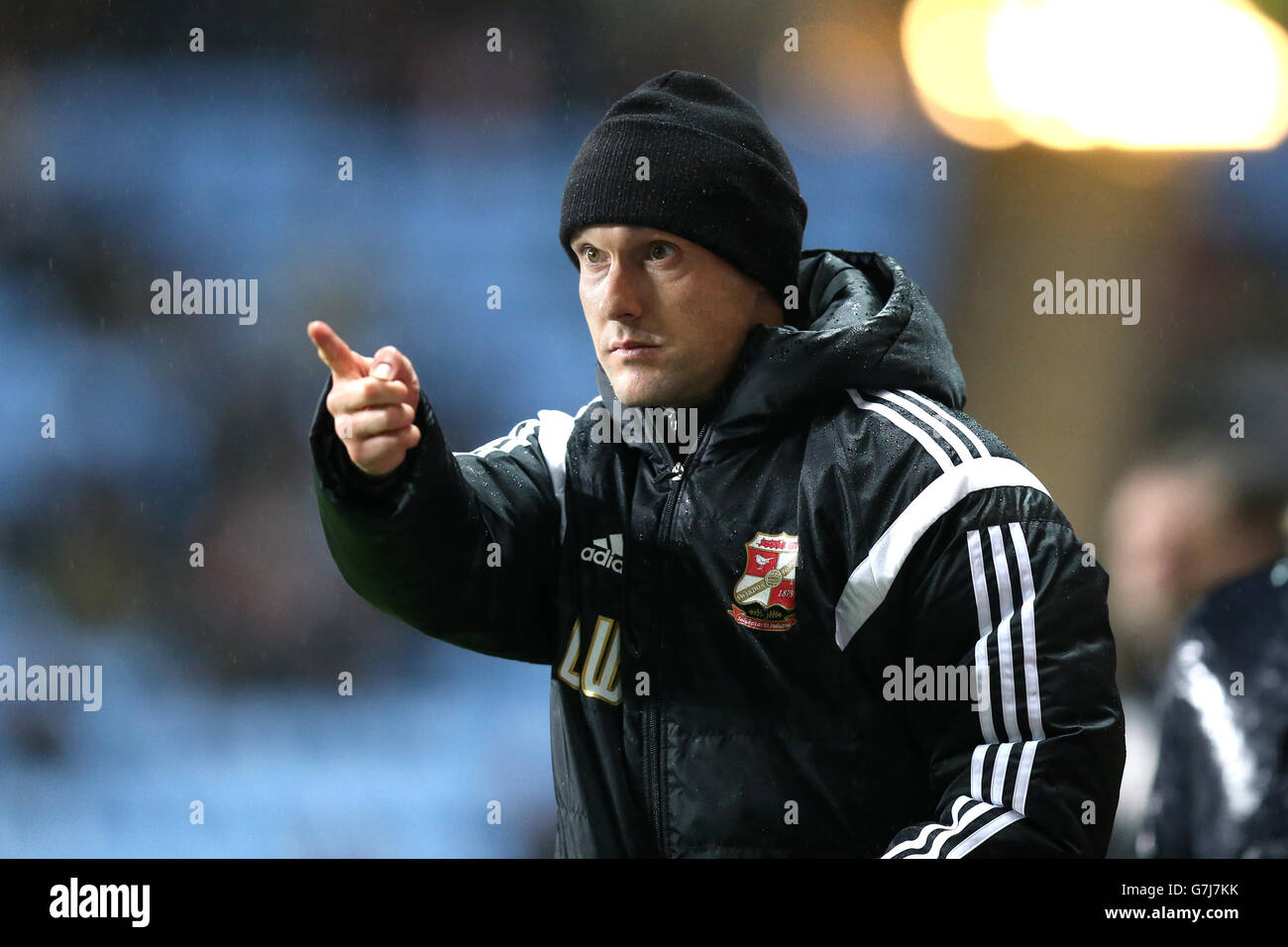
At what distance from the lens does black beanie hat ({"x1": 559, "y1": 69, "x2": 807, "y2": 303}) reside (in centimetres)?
187

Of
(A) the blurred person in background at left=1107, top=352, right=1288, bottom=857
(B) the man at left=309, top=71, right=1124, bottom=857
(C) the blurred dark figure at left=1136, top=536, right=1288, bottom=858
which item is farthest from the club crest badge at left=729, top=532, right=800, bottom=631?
(A) the blurred person in background at left=1107, top=352, right=1288, bottom=857

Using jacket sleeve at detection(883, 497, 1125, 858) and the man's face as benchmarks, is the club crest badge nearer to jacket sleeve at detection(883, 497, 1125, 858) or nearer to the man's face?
jacket sleeve at detection(883, 497, 1125, 858)

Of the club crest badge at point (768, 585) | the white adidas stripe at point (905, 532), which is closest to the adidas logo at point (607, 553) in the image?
the club crest badge at point (768, 585)

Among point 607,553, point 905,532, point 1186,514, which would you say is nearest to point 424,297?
point 1186,514

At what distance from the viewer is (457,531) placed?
1725 millimetres

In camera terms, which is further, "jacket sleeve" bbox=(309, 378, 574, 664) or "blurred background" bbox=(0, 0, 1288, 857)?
"blurred background" bbox=(0, 0, 1288, 857)

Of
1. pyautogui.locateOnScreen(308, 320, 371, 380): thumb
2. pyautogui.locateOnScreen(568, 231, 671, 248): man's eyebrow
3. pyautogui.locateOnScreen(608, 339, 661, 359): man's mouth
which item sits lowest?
pyautogui.locateOnScreen(308, 320, 371, 380): thumb

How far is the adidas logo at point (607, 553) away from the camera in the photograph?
179 centimetres

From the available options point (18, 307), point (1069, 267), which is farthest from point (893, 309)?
point (18, 307)

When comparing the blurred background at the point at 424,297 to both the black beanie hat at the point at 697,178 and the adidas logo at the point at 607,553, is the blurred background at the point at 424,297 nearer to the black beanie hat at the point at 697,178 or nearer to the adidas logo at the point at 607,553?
the black beanie hat at the point at 697,178

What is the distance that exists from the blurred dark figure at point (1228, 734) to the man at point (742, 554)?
41cm

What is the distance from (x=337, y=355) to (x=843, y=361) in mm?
663

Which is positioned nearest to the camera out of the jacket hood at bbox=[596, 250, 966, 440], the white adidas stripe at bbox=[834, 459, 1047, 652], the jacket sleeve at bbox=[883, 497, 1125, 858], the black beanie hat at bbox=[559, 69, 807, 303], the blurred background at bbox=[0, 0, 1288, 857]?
the jacket sleeve at bbox=[883, 497, 1125, 858]

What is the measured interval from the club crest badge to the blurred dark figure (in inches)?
28.5
